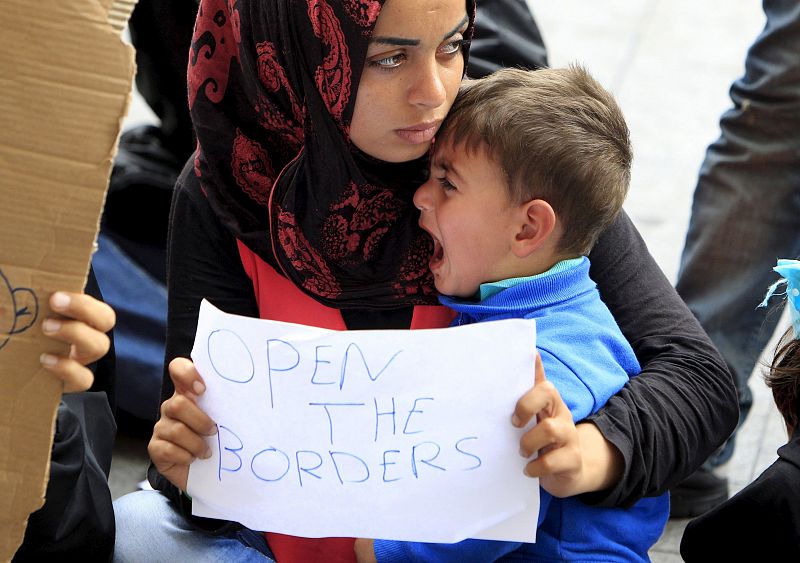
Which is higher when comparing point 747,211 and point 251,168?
point 251,168

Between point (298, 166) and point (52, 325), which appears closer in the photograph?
point (52, 325)

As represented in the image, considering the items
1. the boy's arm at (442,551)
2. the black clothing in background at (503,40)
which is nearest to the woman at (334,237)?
the boy's arm at (442,551)

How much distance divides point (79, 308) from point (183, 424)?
243mm

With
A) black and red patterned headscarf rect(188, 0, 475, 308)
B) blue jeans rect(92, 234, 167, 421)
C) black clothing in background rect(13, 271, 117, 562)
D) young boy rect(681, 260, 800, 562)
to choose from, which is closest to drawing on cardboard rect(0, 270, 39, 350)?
black clothing in background rect(13, 271, 117, 562)

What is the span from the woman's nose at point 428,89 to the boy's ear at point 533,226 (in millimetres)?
183

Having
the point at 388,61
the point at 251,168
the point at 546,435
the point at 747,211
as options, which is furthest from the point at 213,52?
the point at 747,211

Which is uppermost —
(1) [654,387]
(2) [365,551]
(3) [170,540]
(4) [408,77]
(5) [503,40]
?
(4) [408,77]

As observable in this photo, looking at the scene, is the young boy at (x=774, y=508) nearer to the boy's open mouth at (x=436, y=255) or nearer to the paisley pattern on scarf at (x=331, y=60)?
the boy's open mouth at (x=436, y=255)

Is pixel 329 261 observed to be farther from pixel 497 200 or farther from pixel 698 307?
pixel 698 307

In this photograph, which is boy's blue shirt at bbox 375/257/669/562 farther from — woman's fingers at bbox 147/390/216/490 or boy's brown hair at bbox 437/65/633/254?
woman's fingers at bbox 147/390/216/490

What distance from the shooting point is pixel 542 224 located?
157cm

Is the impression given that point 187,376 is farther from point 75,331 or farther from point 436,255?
point 436,255

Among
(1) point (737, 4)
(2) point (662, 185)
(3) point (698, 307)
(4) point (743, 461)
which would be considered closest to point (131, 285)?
(3) point (698, 307)

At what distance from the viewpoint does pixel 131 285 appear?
2.68m
